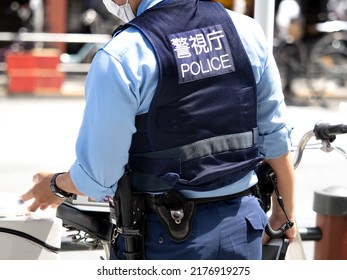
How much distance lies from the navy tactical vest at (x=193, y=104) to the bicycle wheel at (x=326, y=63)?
12576 millimetres

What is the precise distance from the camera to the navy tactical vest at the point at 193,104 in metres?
2.33

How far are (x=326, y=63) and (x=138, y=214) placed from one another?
13.5 m

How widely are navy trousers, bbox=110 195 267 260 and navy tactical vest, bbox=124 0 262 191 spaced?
0.08 meters

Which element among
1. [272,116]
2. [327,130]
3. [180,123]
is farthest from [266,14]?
[180,123]

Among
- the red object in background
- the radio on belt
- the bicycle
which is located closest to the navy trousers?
the radio on belt

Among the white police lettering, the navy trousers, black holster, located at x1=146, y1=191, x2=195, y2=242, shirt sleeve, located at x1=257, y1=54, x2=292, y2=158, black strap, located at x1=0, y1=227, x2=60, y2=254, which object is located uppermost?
the white police lettering

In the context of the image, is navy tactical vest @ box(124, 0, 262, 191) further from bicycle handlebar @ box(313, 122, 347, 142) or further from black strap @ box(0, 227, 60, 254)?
bicycle handlebar @ box(313, 122, 347, 142)

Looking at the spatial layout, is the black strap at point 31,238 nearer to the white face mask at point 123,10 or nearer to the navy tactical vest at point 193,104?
the navy tactical vest at point 193,104

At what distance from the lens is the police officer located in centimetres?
228

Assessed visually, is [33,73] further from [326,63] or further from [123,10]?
[123,10]

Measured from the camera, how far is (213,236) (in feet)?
7.82
